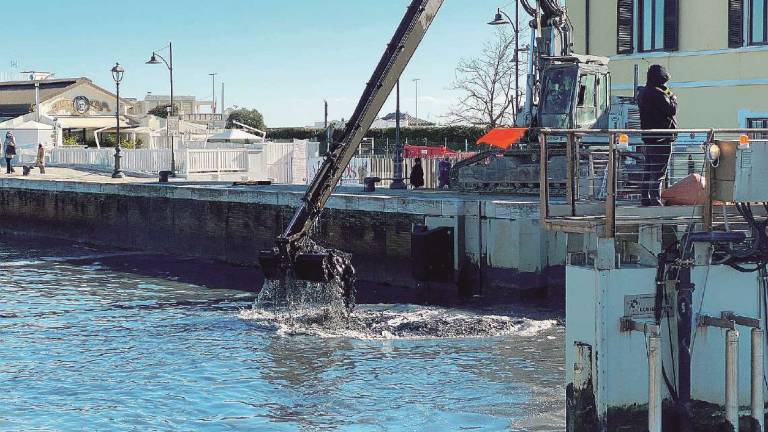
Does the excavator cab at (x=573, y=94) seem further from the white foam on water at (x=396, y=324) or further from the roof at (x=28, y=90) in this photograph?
the roof at (x=28, y=90)

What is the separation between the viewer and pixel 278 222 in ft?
89.8

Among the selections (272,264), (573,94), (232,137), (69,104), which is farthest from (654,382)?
(69,104)

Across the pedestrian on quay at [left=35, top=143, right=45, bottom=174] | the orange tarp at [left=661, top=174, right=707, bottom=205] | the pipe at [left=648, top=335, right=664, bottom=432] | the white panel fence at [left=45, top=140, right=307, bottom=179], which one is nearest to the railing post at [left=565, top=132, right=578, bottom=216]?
the orange tarp at [left=661, top=174, right=707, bottom=205]

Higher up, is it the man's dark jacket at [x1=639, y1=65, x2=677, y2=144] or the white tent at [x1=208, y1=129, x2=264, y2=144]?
the white tent at [x1=208, y1=129, x2=264, y2=144]

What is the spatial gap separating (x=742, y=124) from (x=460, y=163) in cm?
672

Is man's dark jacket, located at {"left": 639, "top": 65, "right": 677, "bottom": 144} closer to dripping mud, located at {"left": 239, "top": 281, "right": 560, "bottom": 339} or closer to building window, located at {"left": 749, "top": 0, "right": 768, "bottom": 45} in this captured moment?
dripping mud, located at {"left": 239, "top": 281, "right": 560, "bottom": 339}

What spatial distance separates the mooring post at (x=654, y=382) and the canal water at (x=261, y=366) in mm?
2635

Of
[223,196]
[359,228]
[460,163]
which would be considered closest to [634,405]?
[359,228]

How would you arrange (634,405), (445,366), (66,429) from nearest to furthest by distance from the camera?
(634,405), (66,429), (445,366)

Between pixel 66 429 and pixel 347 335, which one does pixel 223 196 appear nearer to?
pixel 347 335

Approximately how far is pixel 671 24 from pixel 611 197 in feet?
63.1

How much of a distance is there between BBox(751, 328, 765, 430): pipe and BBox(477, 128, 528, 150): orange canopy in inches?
625

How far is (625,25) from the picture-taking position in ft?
94.4

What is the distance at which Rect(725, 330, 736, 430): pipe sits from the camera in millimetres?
9781
